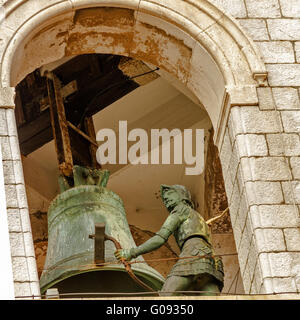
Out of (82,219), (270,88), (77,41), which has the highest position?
(77,41)

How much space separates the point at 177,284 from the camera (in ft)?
30.3

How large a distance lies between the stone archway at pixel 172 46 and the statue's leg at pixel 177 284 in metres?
0.54

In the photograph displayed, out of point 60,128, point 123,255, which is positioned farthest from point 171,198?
point 60,128

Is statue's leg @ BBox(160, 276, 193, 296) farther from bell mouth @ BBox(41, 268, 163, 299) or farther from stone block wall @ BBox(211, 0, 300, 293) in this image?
stone block wall @ BBox(211, 0, 300, 293)

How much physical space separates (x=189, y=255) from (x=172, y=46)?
1698mm

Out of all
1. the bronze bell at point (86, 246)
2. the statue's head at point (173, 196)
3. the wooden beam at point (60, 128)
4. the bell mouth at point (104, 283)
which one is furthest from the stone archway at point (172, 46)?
the wooden beam at point (60, 128)

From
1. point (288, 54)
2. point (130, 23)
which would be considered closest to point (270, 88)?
point (288, 54)

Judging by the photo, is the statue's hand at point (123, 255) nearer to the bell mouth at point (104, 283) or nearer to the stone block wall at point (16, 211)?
the bell mouth at point (104, 283)

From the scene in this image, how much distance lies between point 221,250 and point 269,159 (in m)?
3.54
